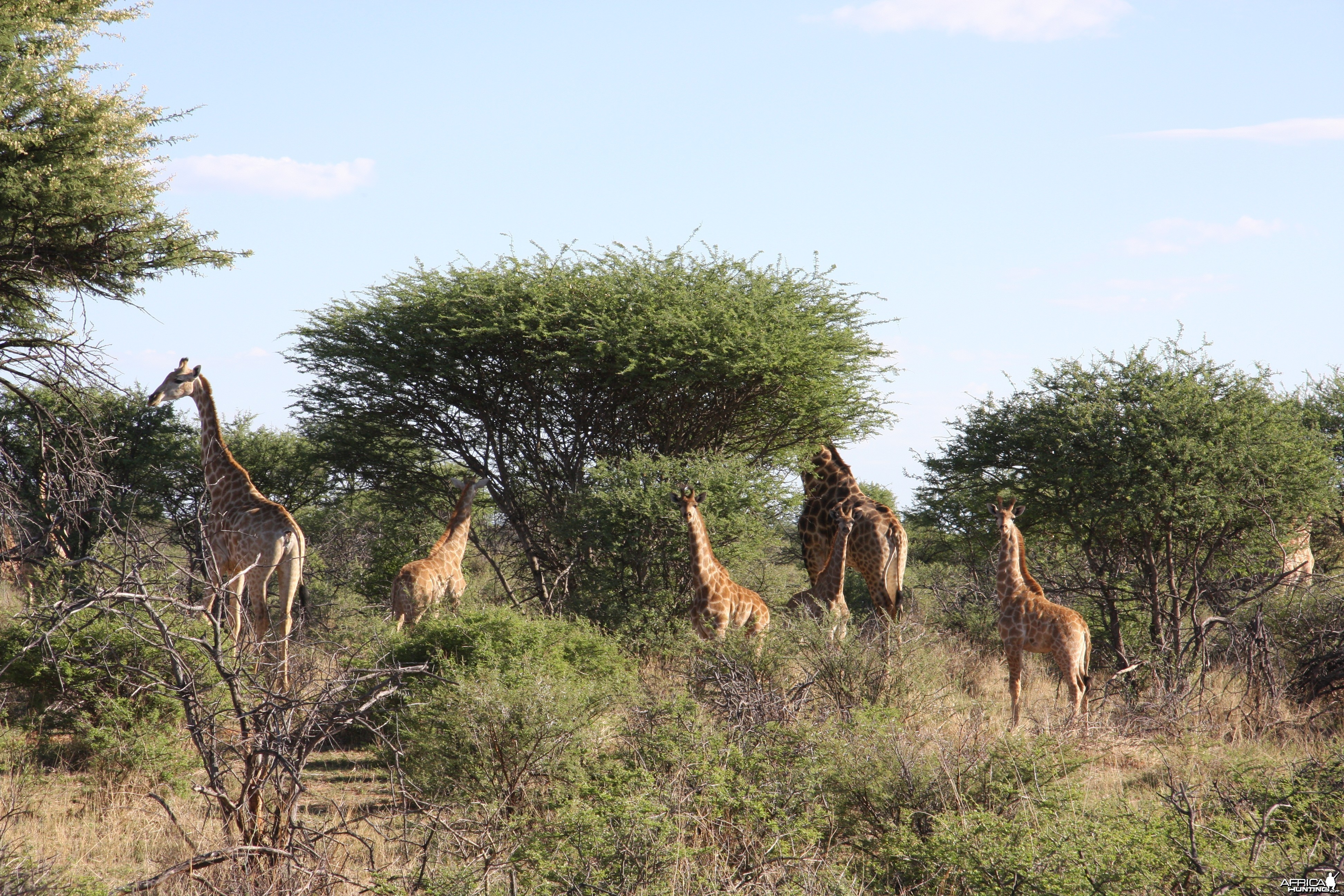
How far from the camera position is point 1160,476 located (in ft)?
36.5

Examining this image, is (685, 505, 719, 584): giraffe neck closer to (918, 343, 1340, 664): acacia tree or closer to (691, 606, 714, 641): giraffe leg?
(691, 606, 714, 641): giraffe leg

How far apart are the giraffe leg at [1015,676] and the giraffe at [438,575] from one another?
16.9 ft

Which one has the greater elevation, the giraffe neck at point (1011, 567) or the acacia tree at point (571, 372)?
the acacia tree at point (571, 372)

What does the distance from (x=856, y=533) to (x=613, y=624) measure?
2.75 metres

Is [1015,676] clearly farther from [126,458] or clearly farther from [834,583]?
[126,458]

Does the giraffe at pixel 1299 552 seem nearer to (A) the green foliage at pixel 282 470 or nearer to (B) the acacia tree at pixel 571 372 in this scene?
(B) the acacia tree at pixel 571 372

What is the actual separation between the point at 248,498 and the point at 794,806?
19.9 ft

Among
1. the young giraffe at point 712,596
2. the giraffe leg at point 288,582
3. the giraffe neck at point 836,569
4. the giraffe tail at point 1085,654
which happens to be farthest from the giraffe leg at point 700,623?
the giraffe leg at point 288,582

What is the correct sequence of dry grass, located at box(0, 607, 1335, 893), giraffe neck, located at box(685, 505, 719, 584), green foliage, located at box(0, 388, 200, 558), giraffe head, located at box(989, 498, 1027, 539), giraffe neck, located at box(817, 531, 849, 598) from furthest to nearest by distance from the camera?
1. green foliage, located at box(0, 388, 200, 558)
2. giraffe neck, located at box(817, 531, 849, 598)
3. giraffe neck, located at box(685, 505, 719, 584)
4. giraffe head, located at box(989, 498, 1027, 539)
5. dry grass, located at box(0, 607, 1335, 893)

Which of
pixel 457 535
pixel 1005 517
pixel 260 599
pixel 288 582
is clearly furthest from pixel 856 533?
pixel 260 599

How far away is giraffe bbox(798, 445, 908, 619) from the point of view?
10.9 metres

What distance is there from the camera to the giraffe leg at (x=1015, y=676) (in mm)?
8508


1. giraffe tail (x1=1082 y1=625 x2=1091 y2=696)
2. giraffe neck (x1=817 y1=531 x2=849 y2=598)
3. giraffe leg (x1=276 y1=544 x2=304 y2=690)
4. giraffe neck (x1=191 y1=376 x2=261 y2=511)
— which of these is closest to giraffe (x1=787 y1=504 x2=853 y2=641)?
giraffe neck (x1=817 y1=531 x2=849 y2=598)

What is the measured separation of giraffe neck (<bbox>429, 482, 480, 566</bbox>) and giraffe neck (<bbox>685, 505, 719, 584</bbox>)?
2665mm
